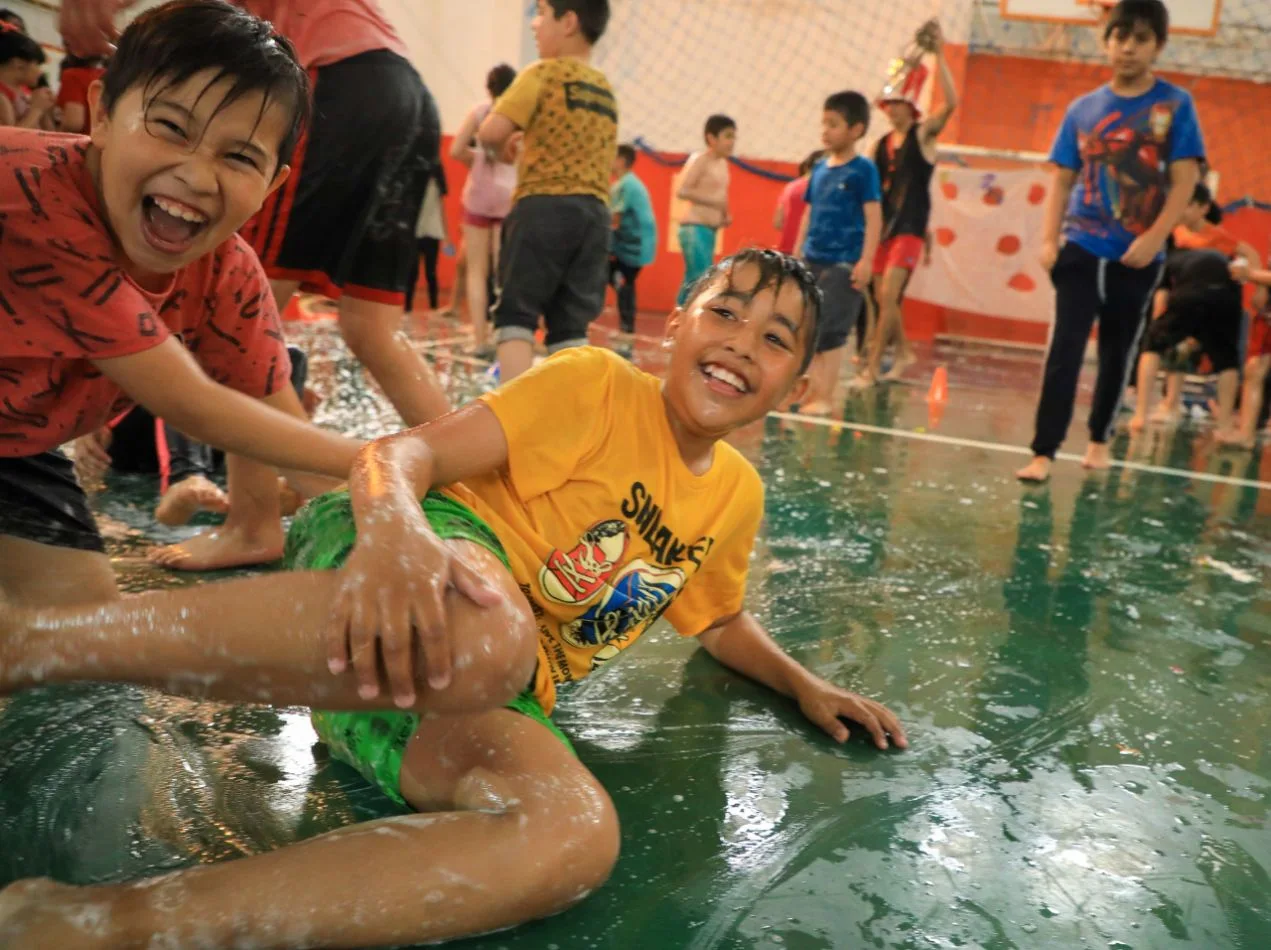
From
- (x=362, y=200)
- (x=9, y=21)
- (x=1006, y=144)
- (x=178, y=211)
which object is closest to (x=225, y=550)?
(x=362, y=200)

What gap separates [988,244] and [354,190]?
847 cm

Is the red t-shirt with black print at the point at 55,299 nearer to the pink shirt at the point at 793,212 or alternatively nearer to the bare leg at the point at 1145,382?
the pink shirt at the point at 793,212

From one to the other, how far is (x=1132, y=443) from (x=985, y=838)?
423cm

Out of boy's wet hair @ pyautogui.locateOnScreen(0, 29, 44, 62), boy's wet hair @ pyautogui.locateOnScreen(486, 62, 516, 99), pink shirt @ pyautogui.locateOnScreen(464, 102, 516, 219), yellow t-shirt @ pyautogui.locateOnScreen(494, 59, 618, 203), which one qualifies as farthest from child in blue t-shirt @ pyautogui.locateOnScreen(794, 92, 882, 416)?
boy's wet hair @ pyautogui.locateOnScreen(0, 29, 44, 62)

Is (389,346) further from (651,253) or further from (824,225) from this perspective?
(651,253)

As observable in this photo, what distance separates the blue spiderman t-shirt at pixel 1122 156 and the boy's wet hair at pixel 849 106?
1.34 m

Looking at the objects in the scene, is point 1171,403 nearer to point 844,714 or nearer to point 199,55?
point 844,714

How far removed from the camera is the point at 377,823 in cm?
117

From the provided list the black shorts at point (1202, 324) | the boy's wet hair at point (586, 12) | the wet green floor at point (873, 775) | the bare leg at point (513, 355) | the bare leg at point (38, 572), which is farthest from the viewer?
the black shorts at point (1202, 324)

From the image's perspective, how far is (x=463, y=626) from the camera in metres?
1.15

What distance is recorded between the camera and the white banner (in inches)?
384

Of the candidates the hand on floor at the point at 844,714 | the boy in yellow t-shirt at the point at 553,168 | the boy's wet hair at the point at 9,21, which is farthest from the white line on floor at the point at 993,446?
the boy's wet hair at the point at 9,21

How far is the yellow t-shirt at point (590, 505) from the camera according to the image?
4.99 ft

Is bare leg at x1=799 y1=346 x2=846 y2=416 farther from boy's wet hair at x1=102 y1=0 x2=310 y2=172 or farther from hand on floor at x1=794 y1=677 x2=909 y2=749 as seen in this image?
boy's wet hair at x1=102 y1=0 x2=310 y2=172
